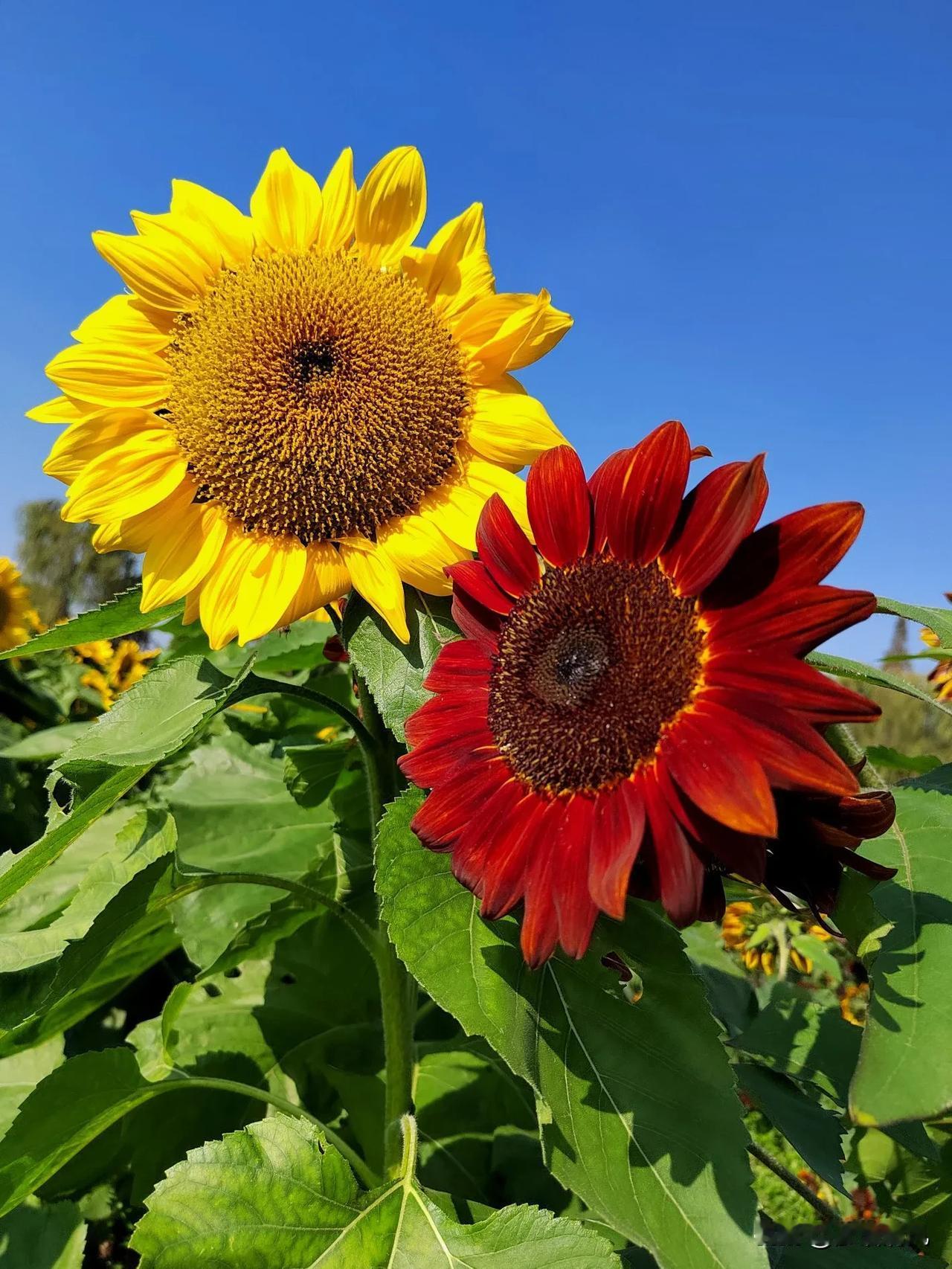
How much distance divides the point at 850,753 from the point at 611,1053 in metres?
0.32

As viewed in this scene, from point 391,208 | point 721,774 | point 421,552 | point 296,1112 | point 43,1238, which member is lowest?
point 43,1238

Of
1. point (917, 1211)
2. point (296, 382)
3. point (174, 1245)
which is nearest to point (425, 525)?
point (296, 382)

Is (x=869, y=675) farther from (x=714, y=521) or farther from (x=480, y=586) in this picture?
(x=480, y=586)

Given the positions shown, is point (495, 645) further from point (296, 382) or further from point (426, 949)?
point (296, 382)

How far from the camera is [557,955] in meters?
0.83

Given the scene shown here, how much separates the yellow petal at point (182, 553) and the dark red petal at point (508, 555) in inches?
12.7

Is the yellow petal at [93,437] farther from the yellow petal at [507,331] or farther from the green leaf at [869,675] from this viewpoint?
the green leaf at [869,675]

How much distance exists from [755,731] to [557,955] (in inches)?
12.5

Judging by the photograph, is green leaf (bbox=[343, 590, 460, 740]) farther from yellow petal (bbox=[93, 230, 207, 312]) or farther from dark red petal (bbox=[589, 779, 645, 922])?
yellow petal (bbox=[93, 230, 207, 312])

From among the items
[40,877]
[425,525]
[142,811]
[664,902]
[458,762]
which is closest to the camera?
[664,902]

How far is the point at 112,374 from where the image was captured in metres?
1.01

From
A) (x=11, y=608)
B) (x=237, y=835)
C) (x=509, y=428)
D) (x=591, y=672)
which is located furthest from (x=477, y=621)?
(x=11, y=608)

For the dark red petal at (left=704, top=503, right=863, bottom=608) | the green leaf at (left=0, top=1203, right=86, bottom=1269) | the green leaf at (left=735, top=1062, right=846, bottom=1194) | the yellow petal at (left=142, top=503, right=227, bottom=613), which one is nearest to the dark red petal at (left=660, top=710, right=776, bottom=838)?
the dark red petal at (left=704, top=503, right=863, bottom=608)

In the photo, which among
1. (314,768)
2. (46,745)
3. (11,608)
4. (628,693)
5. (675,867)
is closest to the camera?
(675,867)
